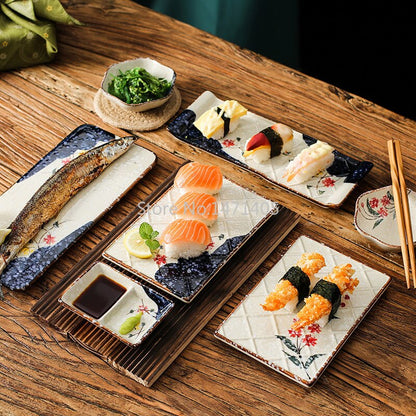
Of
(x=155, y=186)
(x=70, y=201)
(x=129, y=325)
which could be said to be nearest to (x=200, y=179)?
(x=155, y=186)

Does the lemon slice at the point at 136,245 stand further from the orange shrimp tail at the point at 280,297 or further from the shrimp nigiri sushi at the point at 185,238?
the orange shrimp tail at the point at 280,297

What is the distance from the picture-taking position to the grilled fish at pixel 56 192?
1979mm

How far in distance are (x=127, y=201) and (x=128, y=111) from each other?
17.4 inches

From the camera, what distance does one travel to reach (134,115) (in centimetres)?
245

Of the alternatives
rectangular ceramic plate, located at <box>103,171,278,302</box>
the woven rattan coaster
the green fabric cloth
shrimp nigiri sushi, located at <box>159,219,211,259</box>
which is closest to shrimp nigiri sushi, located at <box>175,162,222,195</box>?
rectangular ceramic plate, located at <box>103,171,278,302</box>

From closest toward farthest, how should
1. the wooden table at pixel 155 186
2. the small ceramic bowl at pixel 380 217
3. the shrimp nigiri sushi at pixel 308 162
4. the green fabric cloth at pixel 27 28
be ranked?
the wooden table at pixel 155 186, the small ceramic bowl at pixel 380 217, the shrimp nigiri sushi at pixel 308 162, the green fabric cloth at pixel 27 28

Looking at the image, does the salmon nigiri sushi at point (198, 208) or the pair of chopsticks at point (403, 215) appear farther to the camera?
the salmon nigiri sushi at point (198, 208)

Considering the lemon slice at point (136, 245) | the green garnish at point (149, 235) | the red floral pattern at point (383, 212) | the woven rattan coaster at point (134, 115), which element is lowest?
the lemon slice at point (136, 245)

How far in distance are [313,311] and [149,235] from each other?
55cm

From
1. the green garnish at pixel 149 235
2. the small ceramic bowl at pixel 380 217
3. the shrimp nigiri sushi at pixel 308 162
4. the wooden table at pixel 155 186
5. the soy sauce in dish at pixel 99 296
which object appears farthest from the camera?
the shrimp nigiri sushi at pixel 308 162

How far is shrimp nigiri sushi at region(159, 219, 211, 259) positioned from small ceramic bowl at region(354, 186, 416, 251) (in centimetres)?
50

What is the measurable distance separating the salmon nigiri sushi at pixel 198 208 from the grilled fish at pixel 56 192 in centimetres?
35

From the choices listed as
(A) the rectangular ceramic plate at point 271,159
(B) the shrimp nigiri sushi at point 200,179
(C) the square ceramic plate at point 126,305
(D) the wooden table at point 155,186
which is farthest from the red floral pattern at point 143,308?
(A) the rectangular ceramic plate at point 271,159

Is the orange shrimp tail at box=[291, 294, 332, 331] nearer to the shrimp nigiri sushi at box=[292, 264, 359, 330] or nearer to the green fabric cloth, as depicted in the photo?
the shrimp nigiri sushi at box=[292, 264, 359, 330]
